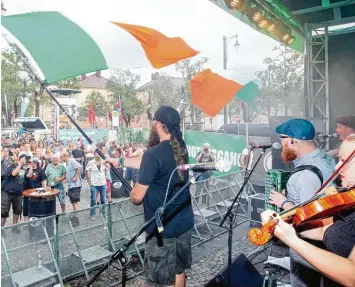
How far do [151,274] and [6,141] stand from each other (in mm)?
8997

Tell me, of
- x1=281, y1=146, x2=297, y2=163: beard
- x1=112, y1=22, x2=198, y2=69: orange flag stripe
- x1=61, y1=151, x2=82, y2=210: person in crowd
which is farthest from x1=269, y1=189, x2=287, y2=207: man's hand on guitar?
x1=61, y1=151, x2=82, y2=210: person in crowd

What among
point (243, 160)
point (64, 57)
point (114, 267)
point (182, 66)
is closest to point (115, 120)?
point (182, 66)

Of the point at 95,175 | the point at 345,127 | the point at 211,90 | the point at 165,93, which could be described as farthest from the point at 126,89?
the point at 345,127

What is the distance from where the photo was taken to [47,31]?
2945 mm

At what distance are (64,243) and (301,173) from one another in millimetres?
3364

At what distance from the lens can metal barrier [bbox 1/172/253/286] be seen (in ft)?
12.4

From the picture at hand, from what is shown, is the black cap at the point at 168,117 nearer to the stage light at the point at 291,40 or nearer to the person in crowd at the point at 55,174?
the person in crowd at the point at 55,174

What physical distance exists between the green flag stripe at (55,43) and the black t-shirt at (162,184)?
1.27 m

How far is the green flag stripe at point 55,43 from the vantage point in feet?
9.39

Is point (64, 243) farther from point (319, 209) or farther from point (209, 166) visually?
point (319, 209)

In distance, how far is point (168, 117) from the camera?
110 inches

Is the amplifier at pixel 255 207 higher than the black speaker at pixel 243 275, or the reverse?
the black speaker at pixel 243 275

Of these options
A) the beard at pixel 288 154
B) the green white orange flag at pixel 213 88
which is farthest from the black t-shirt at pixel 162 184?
the green white orange flag at pixel 213 88

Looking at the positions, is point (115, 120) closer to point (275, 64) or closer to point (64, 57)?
point (275, 64)
